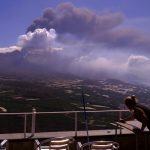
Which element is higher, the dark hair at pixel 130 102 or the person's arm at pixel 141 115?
the dark hair at pixel 130 102

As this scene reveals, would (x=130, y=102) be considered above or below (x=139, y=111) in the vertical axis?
above

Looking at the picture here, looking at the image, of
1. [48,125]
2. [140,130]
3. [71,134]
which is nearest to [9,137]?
[71,134]

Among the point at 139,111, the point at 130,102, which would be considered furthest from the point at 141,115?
the point at 130,102

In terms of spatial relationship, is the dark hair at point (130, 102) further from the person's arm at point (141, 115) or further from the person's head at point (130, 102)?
the person's arm at point (141, 115)

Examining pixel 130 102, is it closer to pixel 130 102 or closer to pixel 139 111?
pixel 130 102

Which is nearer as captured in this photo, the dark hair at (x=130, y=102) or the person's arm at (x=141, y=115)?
the dark hair at (x=130, y=102)

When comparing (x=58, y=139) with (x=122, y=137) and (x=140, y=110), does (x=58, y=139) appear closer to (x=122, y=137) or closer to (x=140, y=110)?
(x=140, y=110)

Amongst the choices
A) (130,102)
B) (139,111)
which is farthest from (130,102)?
(139,111)

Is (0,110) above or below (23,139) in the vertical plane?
above

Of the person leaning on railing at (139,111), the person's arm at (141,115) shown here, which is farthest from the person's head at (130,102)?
the person's arm at (141,115)

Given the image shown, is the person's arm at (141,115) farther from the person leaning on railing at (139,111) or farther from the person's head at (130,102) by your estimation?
the person's head at (130,102)

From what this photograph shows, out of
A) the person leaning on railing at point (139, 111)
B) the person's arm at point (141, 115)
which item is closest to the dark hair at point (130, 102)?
the person leaning on railing at point (139, 111)
